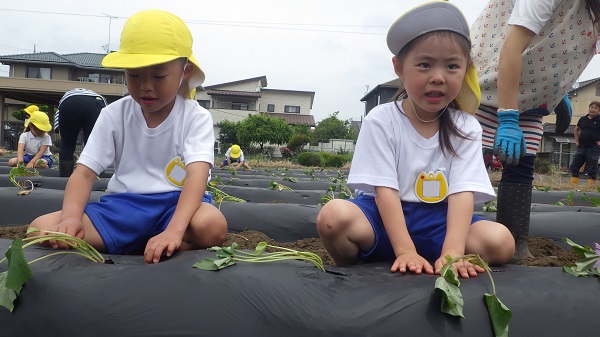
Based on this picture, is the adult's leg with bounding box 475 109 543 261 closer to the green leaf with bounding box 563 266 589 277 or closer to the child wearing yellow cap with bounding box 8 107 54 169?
the green leaf with bounding box 563 266 589 277

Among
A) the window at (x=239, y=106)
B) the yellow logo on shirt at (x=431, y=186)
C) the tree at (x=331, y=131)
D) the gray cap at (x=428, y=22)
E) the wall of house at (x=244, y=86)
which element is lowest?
the yellow logo on shirt at (x=431, y=186)

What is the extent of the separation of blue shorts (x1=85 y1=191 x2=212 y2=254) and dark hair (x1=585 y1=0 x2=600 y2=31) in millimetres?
1837

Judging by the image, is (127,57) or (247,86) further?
(247,86)

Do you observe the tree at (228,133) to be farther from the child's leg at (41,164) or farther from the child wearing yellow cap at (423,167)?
the child wearing yellow cap at (423,167)

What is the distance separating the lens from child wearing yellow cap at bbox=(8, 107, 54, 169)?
255 inches

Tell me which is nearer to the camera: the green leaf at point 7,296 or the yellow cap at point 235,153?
the green leaf at point 7,296

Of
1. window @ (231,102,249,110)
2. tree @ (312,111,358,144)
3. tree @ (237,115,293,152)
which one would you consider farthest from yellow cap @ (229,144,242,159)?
window @ (231,102,249,110)

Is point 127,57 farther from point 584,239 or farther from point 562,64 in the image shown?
point 584,239

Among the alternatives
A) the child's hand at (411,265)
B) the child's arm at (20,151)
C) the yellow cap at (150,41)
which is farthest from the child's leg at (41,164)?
the child's hand at (411,265)

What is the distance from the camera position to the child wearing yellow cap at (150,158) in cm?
169

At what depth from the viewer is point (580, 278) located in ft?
4.38

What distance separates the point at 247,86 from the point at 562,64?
3827 cm

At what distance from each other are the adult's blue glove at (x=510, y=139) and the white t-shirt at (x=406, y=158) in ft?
0.60

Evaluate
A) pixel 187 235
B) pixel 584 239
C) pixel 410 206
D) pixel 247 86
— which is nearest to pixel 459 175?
pixel 410 206
